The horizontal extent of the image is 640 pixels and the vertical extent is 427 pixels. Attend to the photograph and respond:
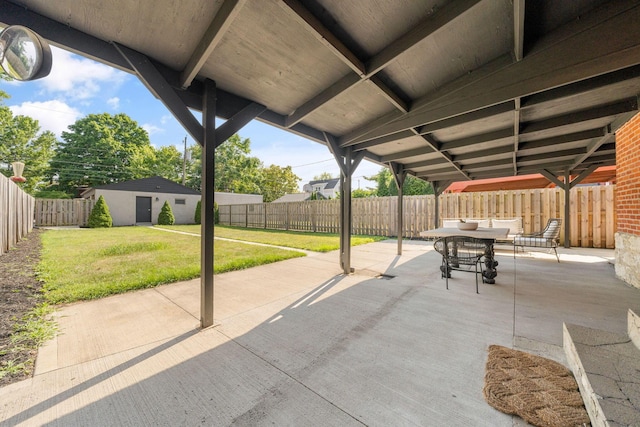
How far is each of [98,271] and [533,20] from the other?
6.87 meters

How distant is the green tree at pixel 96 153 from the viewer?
23469 millimetres

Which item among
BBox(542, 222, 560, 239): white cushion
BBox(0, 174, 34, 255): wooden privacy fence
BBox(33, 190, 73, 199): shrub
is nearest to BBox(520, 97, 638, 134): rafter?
BBox(542, 222, 560, 239): white cushion

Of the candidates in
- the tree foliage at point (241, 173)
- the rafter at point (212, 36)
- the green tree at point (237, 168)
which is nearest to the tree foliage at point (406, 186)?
the tree foliage at point (241, 173)

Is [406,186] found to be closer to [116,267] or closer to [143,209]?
[116,267]

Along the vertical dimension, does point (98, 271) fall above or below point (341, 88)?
below

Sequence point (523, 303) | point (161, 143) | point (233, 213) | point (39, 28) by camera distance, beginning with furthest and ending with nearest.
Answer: point (161, 143) < point (233, 213) < point (523, 303) < point (39, 28)

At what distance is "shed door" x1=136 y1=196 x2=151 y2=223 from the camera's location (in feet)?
56.2

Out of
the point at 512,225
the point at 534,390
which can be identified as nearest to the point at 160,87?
the point at 534,390

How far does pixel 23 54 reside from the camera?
145cm

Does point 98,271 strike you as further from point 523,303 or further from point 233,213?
point 233,213

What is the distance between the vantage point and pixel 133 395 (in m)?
1.58

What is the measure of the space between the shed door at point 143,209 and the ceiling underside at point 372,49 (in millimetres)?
18334

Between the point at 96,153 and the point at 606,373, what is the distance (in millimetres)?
34484

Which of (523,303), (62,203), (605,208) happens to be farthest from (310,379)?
(62,203)
